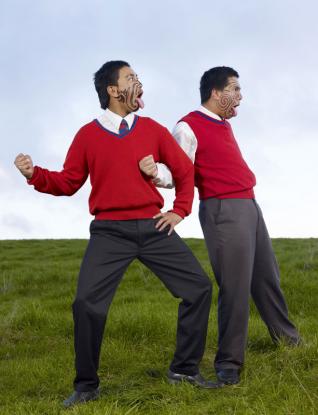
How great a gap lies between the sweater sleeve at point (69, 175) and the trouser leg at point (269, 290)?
5.02ft

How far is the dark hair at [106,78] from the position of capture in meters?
4.59

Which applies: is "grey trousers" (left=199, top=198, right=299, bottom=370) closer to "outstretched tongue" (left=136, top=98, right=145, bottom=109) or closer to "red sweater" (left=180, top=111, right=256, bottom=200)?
"red sweater" (left=180, top=111, right=256, bottom=200)

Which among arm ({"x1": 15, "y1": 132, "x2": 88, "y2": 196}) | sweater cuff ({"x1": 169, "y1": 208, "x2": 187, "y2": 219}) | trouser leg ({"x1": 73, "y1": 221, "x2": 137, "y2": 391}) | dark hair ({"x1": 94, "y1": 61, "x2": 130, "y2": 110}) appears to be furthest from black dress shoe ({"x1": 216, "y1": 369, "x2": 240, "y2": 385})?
dark hair ({"x1": 94, "y1": 61, "x2": 130, "y2": 110})

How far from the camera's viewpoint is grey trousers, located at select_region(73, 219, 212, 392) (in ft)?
13.8

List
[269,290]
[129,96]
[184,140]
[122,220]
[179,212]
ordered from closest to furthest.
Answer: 1. [122,220]
2. [179,212]
3. [129,96]
4. [184,140]
5. [269,290]

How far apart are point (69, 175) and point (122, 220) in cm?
56

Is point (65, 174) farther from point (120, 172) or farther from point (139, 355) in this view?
point (139, 355)

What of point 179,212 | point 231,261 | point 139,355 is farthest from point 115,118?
point 139,355

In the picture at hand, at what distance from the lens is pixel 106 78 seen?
4609mm

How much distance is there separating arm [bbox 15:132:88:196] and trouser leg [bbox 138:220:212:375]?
648 millimetres

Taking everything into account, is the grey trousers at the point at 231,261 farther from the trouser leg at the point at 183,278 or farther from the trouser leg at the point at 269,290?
the trouser leg at the point at 183,278

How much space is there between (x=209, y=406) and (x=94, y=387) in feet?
2.86

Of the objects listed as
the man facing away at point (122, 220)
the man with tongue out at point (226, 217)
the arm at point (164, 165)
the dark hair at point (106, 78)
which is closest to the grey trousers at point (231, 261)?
the man with tongue out at point (226, 217)

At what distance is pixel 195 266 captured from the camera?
438 cm
